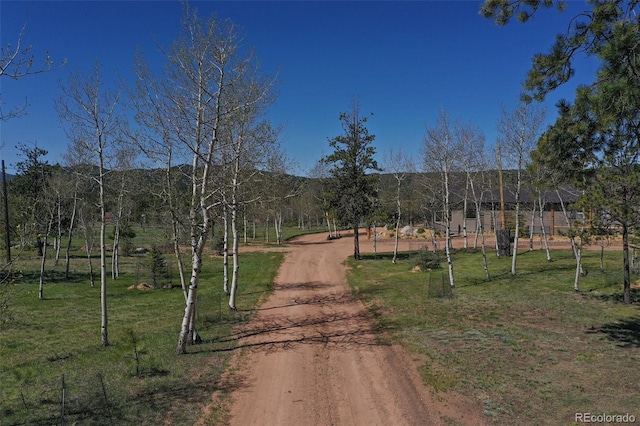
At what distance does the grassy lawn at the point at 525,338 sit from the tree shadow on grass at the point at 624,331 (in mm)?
25

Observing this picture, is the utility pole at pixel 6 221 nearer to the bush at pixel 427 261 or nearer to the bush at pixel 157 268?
the bush at pixel 157 268

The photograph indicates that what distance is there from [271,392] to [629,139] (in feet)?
32.5

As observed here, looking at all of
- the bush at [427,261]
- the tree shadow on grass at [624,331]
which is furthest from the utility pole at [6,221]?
the bush at [427,261]

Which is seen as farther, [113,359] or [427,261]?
[427,261]

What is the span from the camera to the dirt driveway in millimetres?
8180

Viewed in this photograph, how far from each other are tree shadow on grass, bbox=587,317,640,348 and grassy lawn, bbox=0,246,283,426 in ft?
35.8

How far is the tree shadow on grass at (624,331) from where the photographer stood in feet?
37.2

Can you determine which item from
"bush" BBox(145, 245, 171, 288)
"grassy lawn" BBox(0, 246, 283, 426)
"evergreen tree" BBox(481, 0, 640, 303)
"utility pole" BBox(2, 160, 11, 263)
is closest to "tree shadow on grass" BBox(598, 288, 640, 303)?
"evergreen tree" BBox(481, 0, 640, 303)

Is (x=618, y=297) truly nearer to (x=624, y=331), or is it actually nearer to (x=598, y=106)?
(x=624, y=331)

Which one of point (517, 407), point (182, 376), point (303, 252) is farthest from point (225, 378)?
point (303, 252)

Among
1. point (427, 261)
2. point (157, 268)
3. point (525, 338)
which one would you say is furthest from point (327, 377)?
point (427, 261)

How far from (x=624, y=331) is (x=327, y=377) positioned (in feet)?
30.2

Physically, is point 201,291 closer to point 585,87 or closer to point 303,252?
point 303,252

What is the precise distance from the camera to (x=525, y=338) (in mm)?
12125
